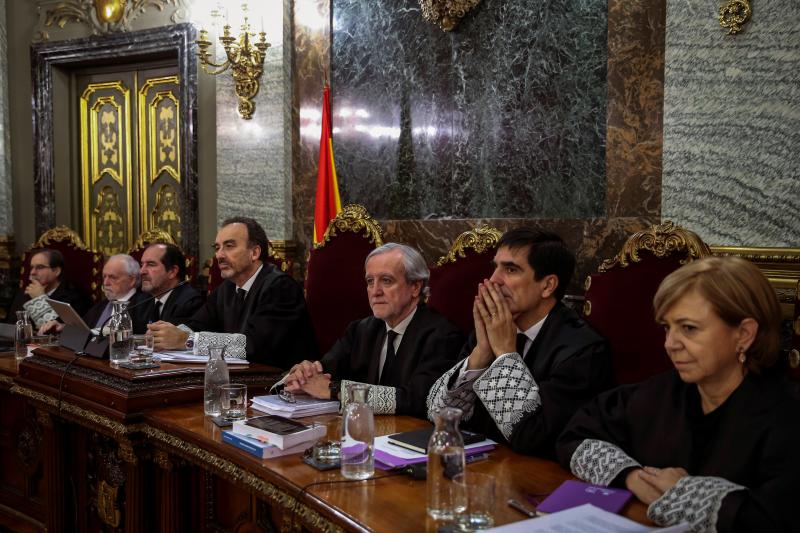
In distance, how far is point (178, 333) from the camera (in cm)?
332

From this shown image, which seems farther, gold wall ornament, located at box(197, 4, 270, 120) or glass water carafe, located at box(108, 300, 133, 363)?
gold wall ornament, located at box(197, 4, 270, 120)

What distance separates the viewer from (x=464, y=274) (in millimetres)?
3199

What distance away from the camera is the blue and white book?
1.98 meters

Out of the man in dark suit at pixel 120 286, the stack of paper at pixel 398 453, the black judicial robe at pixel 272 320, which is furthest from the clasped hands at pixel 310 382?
the man in dark suit at pixel 120 286

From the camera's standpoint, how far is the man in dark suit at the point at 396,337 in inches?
108

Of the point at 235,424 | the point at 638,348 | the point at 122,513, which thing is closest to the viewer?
the point at 235,424

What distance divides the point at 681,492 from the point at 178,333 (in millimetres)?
2349

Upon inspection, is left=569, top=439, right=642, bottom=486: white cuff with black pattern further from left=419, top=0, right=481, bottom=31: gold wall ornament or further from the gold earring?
left=419, top=0, right=481, bottom=31: gold wall ornament

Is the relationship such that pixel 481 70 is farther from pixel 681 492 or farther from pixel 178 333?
pixel 681 492

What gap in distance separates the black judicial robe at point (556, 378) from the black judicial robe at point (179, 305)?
2.33m

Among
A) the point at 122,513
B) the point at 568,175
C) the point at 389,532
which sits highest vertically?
the point at 568,175

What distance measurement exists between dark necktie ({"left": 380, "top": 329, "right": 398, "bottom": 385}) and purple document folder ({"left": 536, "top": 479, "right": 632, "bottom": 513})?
1228 millimetres

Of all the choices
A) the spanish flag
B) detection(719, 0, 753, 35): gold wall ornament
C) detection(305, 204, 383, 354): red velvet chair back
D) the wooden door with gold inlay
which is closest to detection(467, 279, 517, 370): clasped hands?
detection(305, 204, 383, 354): red velvet chair back

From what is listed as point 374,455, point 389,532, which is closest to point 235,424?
point 374,455
